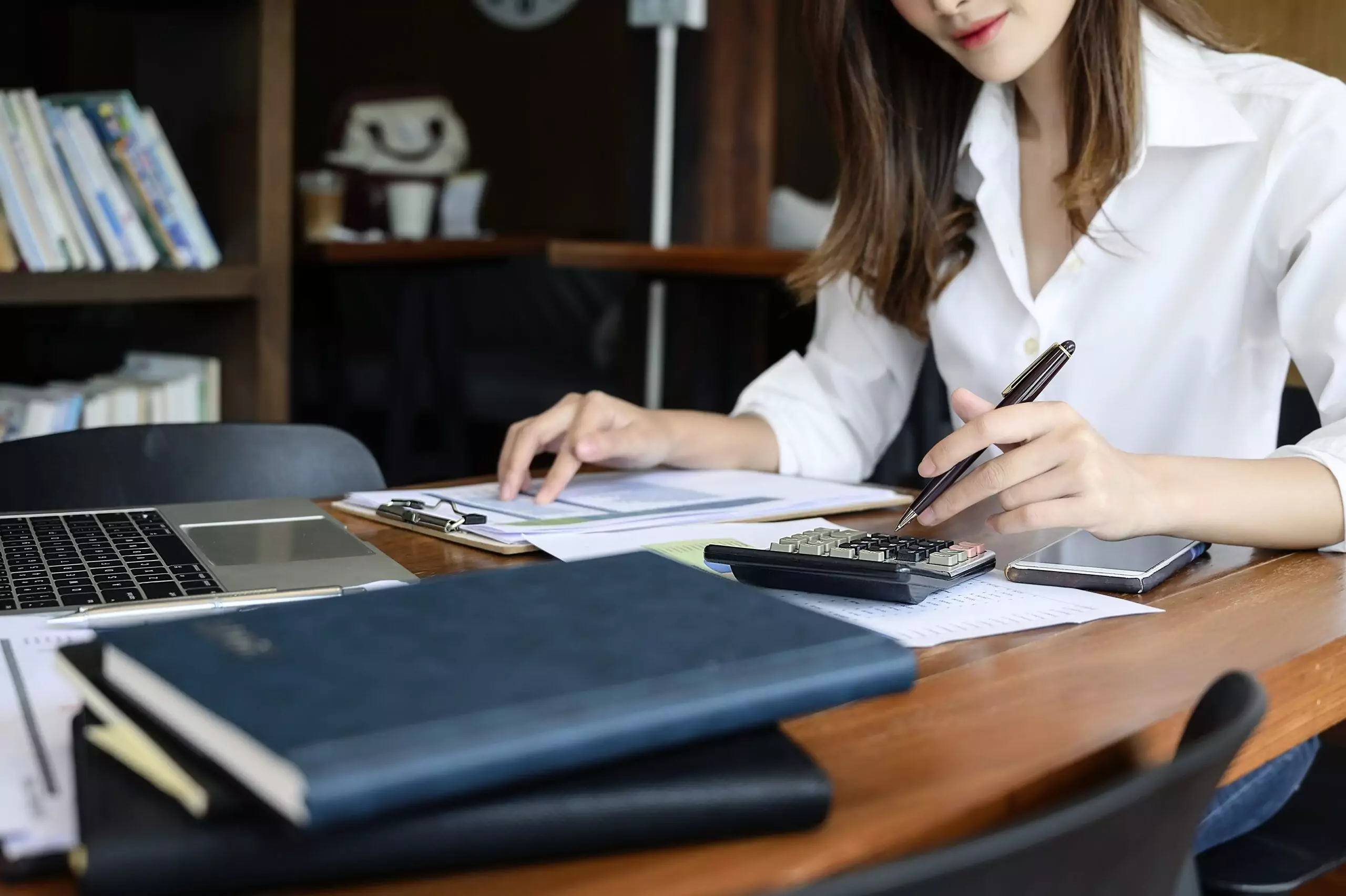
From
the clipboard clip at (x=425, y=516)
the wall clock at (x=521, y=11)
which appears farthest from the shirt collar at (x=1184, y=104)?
the wall clock at (x=521, y=11)

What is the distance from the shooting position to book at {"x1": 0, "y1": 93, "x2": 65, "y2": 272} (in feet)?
6.83

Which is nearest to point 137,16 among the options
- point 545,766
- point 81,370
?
point 81,370

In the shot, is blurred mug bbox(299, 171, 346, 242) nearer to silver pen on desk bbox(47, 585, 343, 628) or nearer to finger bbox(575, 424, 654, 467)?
finger bbox(575, 424, 654, 467)

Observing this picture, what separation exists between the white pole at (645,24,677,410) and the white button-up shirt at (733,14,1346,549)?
2317 millimetres

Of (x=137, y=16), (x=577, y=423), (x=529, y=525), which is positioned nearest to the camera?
(x=529, y=525)

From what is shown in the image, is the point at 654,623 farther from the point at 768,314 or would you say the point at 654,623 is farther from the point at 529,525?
the point at 768,314

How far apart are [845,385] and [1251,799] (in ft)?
2.28

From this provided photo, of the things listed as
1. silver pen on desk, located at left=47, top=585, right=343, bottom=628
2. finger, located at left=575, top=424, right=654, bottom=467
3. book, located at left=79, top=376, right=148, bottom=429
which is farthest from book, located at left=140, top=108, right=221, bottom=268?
silver pen on desk, located at left=47, top=585, right=343, bottom=628

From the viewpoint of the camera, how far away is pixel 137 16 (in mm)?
2447

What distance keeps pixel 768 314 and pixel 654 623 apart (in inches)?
109

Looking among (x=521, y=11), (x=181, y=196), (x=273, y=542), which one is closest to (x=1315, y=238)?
(x=273, y=542)

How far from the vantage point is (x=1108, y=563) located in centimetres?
93

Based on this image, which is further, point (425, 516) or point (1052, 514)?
point (425, 516)

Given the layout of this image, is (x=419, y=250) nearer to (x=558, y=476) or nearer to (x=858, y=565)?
(x=558, y=476)
